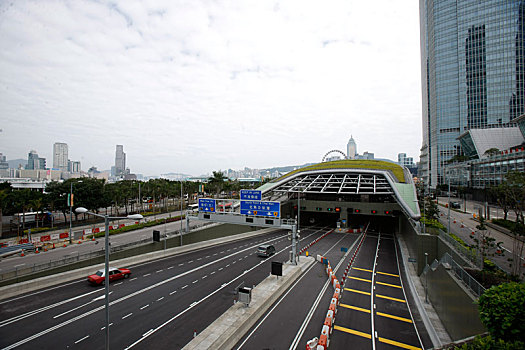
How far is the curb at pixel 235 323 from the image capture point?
1543cm

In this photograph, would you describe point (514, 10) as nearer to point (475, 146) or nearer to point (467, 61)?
point (467, 61)

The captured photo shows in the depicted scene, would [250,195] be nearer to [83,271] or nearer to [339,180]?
[83,271]

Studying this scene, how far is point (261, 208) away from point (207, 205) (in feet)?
24.0

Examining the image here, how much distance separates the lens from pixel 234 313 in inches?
752

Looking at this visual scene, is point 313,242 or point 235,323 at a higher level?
point 235,323

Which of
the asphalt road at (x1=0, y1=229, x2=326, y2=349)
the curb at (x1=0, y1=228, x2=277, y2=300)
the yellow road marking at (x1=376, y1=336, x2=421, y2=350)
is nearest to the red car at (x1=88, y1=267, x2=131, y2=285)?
the asphalt road at (x1=0, y1=229, x2=326, y2=349)

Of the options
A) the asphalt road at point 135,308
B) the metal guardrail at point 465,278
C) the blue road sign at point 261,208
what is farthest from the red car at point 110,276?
the metal guardrail at point 465,278

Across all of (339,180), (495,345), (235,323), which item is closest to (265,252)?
(235,323)

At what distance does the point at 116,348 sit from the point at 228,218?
57.9 ft

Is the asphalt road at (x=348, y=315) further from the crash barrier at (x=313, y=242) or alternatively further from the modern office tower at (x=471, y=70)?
the modern office tower at (x=471, y=70)

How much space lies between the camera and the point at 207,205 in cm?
3300

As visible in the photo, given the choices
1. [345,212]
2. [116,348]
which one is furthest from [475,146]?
[116,348]

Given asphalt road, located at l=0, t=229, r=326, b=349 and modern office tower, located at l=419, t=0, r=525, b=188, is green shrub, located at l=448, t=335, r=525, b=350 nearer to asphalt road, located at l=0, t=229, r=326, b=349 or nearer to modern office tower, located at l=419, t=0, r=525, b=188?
asphalt road, located at l=0, t=229, r=326, b=349

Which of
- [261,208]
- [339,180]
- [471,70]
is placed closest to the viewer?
[261,208]
